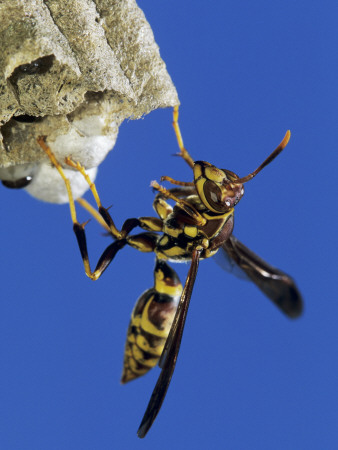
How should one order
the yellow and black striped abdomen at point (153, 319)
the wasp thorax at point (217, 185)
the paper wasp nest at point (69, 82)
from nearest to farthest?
1. the paper wasp nest at point (69, 82)
2. the wasp thorax at point (217, 185)
3. the yellow and black striped abdomen at point (153, 319)

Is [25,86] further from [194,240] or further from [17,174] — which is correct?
[194,240]

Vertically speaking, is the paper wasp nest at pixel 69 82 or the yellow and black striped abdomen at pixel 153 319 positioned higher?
the paper wasp nest at pixel 69 82

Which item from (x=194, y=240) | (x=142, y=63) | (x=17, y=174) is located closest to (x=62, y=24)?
(x=142, y=63)

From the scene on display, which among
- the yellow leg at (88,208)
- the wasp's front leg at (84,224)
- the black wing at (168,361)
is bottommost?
the black wing at (168,361)

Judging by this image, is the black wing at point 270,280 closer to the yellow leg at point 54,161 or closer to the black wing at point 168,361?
the black wing at point 168,361

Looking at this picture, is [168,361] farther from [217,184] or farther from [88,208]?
[88,208]

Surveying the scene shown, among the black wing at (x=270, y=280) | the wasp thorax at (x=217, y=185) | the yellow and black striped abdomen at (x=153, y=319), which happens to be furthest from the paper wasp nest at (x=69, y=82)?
the black wing at (x=270, y=280)

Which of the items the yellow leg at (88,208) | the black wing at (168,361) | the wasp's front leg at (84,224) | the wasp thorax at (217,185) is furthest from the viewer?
the yellow leg at (88,208)

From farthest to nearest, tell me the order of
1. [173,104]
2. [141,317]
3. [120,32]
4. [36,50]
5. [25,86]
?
[141,317] → [173,104] → [120,32] → [25,86] → [36,50]
